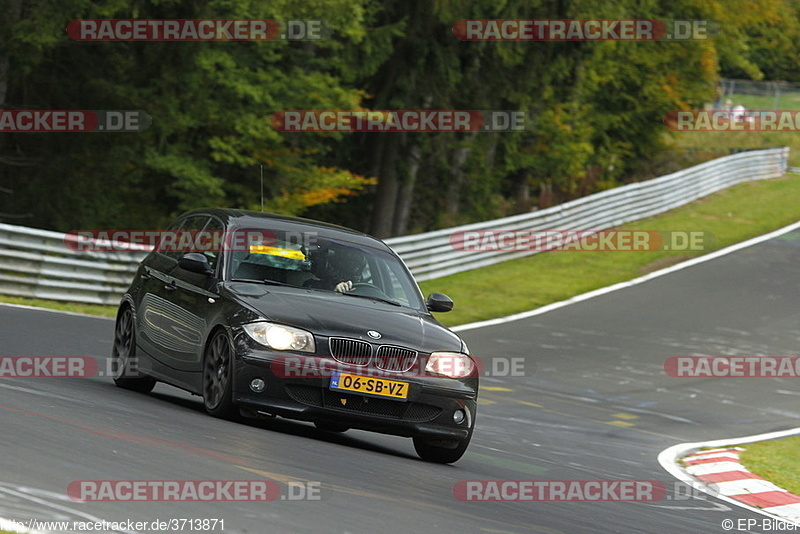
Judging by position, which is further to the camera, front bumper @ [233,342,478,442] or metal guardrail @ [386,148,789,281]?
metal guardrail @ [386,148,789,281]

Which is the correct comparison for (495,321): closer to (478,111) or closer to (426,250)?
(426,250)

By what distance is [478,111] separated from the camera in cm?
3831

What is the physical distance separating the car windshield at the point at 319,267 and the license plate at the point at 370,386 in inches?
45.3

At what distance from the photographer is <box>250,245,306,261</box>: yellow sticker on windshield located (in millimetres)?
10422

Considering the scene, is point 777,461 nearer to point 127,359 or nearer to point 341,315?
point 341,315

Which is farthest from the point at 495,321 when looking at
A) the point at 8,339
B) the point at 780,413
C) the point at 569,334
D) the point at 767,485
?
the point at 767,485

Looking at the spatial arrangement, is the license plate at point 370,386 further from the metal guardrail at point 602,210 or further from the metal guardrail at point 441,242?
the metal guardrail at point 602,210

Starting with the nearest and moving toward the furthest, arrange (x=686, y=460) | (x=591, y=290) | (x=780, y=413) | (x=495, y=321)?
1. (x=686, y=460)
2. (x=780, y=413)
3. (x=495, y=321)
4. (x=591, y=290)

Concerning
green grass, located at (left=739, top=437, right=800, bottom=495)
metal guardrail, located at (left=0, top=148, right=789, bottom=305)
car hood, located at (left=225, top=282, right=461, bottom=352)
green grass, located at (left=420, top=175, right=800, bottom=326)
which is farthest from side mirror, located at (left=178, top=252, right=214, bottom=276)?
green grass, located at (left=420, top=175, right=800, bottom=326)

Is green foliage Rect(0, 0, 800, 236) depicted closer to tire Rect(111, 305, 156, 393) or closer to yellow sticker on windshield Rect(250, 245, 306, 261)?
tire Rect(111, 305, 156, 393)

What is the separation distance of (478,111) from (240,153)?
7175mm

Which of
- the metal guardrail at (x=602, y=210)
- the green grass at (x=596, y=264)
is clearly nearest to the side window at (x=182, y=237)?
the green grass at (x=596, y=264)

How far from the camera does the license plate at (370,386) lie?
926cm

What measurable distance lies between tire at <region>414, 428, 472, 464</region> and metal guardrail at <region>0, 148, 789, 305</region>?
11.5 meters
